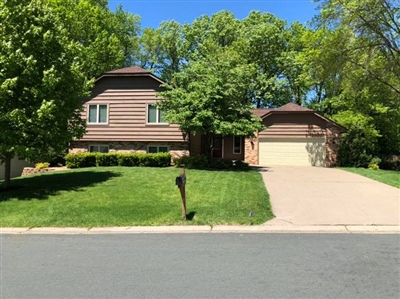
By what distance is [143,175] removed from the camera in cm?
1639

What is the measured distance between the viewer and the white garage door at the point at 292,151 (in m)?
27.4

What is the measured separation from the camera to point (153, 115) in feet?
74.5

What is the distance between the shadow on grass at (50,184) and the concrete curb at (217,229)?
370 cm

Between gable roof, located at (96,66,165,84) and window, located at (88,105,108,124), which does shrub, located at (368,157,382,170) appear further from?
window, located at (88,105,108,124)

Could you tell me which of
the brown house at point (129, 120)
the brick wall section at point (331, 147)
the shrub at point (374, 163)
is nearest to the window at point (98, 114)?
the brown house at point (129, 120)

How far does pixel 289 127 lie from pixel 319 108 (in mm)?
11039

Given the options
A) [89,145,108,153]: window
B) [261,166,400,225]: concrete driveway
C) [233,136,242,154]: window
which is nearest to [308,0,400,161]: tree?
[233,136,242,154]: window

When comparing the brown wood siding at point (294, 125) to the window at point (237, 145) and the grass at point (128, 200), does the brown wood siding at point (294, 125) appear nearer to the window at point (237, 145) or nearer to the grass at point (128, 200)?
the window at point (237, 145)

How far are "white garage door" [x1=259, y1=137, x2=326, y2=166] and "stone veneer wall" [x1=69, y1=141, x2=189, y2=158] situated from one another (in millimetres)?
7781

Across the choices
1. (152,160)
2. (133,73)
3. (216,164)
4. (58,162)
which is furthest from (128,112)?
(216,164)

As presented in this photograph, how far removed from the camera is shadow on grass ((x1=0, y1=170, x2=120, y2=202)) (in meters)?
12.7

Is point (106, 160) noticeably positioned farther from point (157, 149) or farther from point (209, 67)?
point (209, 67)

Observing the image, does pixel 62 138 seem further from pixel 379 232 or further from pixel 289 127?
pixel 289 127

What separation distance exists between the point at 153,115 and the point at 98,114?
356cm
